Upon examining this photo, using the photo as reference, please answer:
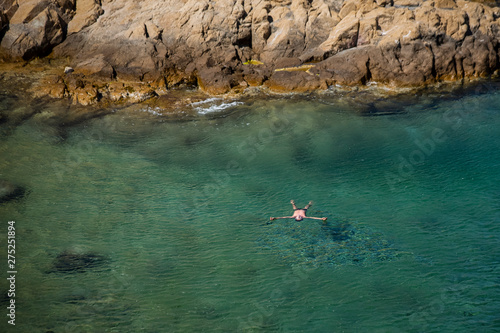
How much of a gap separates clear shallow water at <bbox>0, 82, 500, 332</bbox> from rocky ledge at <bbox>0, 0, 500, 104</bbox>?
2.47 m

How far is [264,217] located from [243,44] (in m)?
15.8

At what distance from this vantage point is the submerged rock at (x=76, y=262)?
16016 millimetres

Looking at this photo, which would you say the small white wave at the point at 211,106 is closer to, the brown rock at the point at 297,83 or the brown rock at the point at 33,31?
the brown rock at the point at 297,83

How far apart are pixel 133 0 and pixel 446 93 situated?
71.7ft

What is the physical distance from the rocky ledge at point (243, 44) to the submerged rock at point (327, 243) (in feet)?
40.6

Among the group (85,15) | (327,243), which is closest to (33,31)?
(85,15)

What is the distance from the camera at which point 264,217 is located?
1855 cm

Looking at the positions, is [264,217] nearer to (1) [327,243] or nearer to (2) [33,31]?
(1) [327,243]

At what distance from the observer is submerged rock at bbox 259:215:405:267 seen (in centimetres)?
1611

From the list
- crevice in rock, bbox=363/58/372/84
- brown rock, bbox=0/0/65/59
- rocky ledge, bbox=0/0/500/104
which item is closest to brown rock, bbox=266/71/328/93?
rocky ledge, bbox=0/0/500/104

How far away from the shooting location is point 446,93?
27.1m

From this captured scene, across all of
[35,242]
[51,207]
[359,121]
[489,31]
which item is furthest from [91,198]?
[489,31]

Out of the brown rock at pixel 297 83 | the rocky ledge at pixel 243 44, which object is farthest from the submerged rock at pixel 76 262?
the brown rock at pixel 297 83

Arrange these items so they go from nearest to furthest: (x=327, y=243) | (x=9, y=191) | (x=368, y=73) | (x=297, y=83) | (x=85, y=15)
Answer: (x=327, y=243)
(x=9, y=191)
(x=297, y=83)
(x=368, y=73)
(x=85, y=15)
